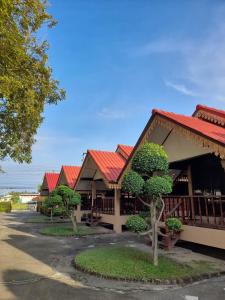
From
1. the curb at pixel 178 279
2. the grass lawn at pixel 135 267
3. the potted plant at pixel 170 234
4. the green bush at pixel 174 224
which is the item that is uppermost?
the green bush at pixel 174 224

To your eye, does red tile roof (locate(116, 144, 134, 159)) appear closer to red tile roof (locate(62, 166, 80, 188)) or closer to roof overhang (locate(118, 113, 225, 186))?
roof overhang (locate(118, 113, 225, 186))

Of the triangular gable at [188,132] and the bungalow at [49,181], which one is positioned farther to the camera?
the bungalow at [49,181]

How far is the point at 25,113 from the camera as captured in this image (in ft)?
34.7

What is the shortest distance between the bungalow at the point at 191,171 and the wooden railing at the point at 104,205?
0.06m

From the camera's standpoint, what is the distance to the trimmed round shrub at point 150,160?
7973 mm

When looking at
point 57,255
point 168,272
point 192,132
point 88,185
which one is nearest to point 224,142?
point 192,132

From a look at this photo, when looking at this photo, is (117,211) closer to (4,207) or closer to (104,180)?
(104,180)

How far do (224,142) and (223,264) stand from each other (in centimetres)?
359

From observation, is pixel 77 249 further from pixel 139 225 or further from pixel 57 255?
pixel 139 225

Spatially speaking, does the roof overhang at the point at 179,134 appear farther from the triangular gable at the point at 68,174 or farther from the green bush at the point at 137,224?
the triangular gable at the point at 68,174

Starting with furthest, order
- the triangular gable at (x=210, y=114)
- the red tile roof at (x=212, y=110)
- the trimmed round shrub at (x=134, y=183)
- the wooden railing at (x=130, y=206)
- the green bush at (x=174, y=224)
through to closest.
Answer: the wooden railing at (x=130, y=206)
the red tile roof at (x=212, y=110)
the triangular gable at (x=210, y=114)
the green bush at (x=174, y=224)
the trimmed round shrub at (x=134, y=183)

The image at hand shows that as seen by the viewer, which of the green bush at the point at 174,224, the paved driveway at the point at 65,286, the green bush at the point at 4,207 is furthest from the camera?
the green bush at the point at 4,207

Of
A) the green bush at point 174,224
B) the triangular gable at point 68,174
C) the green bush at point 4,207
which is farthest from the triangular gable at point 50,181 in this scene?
the green bush at point 174,224

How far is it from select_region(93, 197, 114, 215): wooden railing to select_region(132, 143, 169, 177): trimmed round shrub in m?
9.76
